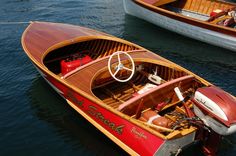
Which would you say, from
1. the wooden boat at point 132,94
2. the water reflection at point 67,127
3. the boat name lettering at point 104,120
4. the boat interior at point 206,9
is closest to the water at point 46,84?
the water reflection at point 67,127

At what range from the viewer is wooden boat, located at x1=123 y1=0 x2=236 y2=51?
17.7 meters

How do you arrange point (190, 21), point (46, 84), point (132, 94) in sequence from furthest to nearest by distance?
point (190, 21) → point (46, 84) → point (132, 94)

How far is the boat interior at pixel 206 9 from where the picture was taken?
60.8 feet

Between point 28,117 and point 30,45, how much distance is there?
343 centimetres

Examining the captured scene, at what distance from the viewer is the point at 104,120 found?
1059 centimetres

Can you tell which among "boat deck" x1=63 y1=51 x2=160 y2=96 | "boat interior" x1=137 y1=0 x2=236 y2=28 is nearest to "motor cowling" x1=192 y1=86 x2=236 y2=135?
"boat deck" x1=63 y1=51 x2=160 y2=96

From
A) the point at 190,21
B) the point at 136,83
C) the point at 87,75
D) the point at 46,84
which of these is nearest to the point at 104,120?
the point at 87,75

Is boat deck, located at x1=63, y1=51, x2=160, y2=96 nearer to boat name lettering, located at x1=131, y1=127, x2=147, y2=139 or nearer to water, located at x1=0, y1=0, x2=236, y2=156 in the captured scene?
water, located at x1=0, y1=0, x2=236, y2=156

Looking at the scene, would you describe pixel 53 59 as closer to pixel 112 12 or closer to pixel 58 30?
pixel 58 30

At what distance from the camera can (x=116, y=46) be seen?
14641 millimetres

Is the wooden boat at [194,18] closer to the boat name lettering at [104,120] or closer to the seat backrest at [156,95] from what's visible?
the seat backrest at [156,95]

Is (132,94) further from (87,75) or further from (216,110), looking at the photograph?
(216,110)

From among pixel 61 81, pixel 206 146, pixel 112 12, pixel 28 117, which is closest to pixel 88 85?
pixel 61 81

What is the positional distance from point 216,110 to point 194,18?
11570 millimetres
